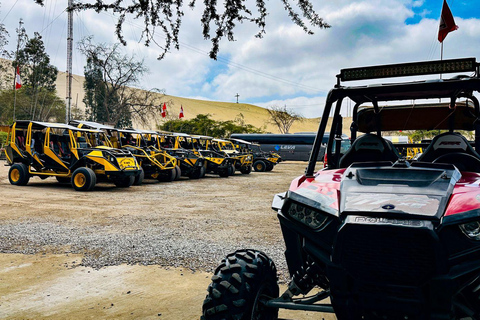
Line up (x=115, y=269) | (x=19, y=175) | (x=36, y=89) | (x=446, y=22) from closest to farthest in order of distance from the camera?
(x=115, y=269) < (x=446, y=22) < (x=19, y=175) < (x=36, y=89)

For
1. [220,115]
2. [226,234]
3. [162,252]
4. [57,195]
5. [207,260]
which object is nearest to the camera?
[207,260]

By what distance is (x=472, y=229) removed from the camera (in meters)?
2.01

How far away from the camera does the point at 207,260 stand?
207 inches

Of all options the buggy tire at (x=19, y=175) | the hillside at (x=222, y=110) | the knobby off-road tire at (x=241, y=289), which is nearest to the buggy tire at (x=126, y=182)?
the buggy tire at (x=19, y=175)

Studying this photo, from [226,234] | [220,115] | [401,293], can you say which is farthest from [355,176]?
[220,115]

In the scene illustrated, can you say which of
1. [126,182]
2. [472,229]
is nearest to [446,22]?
[472,229]

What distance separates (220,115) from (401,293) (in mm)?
122296

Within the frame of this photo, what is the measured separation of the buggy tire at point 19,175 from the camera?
47.5ft

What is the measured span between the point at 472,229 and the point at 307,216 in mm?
848

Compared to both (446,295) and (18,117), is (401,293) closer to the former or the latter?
(446,295)

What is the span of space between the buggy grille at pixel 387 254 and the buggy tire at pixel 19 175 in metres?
14.9

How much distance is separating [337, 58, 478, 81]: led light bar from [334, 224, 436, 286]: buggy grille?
132 cm

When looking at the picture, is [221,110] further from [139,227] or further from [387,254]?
[387,254]

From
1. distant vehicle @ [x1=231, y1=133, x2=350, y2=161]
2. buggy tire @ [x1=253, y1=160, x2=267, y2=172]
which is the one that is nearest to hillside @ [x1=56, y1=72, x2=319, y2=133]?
distant vehicle @ [x1=231, y1=133, x2=350, y2=161]
